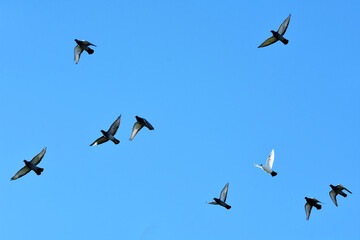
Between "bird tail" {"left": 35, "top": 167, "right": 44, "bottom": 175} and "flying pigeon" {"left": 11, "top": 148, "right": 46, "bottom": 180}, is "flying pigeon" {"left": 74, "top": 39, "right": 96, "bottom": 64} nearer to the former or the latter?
"flying pigeon" {"left": 11, "top": 148, "right": 46, "bottom": 180}

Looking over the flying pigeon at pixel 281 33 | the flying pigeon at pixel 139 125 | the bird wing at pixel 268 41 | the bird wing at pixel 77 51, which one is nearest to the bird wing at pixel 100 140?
the flying pigeon at pixel 139 125

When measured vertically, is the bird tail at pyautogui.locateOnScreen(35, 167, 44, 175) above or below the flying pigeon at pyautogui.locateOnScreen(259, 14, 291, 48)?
below

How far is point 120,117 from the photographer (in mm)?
53438

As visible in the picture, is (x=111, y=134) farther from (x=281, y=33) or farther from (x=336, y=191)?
(x=336, y=191)

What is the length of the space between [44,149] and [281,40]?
17.9 m

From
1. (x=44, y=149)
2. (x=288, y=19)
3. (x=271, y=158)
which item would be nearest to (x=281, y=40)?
(x=288, y=19)

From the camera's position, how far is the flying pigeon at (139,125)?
52.3m

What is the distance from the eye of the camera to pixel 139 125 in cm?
5322

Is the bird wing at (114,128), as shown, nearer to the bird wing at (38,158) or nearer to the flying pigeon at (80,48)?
the bird wing at (38,158)

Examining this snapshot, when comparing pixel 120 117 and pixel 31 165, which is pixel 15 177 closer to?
pixel 31 165

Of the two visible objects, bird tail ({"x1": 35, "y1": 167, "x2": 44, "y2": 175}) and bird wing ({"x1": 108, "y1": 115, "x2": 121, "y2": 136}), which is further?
bird tail ({"x1": 35, "y1": 167, "x2": 44, "y2": 175})

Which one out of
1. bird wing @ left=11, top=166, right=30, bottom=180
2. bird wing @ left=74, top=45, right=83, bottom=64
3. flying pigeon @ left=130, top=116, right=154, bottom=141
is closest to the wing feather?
Result: bird wing @ left=11, top=166, right=30, bottom=180

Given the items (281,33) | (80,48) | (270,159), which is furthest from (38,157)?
(281,33)

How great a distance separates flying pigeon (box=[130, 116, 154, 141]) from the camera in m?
52.3
